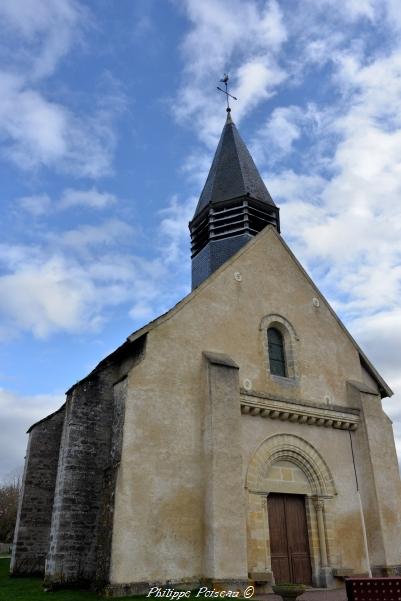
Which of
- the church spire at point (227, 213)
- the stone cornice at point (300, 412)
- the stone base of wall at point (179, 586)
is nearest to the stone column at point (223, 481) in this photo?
the stone base of wall at point (179, 586)

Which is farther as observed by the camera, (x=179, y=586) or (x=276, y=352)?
(x=276, y=352)

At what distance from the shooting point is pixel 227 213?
19609 mm

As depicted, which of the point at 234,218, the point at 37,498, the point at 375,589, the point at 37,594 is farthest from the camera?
the point at 234,218

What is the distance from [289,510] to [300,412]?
2.55 m

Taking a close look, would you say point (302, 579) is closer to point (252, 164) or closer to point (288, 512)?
point (288, 512)

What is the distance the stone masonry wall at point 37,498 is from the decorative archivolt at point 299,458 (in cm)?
700

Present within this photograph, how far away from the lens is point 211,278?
1445 cm

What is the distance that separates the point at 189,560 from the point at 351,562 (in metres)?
4.85

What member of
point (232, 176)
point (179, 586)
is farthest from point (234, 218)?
point (179, 586)

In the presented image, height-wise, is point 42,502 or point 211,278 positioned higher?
point 211,278

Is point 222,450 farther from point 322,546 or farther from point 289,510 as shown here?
point 322,546

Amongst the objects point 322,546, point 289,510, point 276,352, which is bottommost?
point 322,546

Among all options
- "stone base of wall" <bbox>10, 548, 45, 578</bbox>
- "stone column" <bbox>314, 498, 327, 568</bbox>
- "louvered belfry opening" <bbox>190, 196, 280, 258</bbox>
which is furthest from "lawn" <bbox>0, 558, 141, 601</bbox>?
"louvered belfry opening" <bbox>190, 196, 280, 258</bbox>

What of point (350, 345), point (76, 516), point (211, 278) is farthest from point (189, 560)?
point (350, 345)
